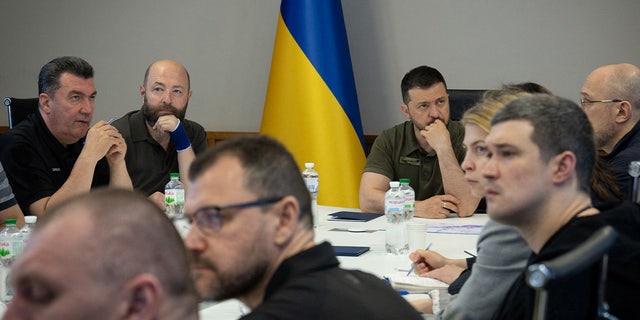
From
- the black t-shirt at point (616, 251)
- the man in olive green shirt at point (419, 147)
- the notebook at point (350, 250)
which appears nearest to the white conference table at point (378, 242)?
the notebook at point (350, 250)

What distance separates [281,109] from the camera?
16.9 ft

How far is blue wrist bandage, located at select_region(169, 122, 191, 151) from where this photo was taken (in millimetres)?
4148

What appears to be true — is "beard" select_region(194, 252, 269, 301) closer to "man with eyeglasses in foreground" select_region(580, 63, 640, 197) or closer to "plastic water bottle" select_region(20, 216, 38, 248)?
"plastic water bottle" select_region(20, 216, 38, 248)

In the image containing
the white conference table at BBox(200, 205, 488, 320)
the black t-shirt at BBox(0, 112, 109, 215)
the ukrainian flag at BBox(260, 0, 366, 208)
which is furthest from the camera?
the ukrainian flag at BBox(260, 0, 366, 208)

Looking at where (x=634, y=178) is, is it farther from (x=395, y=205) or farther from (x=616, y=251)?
(x=395, y=205)

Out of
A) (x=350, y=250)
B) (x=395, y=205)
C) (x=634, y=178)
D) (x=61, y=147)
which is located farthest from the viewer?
(x=61, y=147)

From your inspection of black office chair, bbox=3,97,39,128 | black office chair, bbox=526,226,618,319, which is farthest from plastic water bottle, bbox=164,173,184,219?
black office chair, bbox=526,226,618,319

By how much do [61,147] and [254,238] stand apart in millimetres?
2528

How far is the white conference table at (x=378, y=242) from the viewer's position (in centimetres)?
229

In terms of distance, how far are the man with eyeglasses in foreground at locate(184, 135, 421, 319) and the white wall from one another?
393 cm

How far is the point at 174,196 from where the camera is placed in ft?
12.2

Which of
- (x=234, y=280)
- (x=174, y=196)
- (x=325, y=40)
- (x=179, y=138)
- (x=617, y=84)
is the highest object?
(x=325, y=40)

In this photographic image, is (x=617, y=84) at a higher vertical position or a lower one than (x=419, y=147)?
higher

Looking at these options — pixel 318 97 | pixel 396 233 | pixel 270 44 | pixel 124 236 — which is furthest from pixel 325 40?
pixel 124 236
